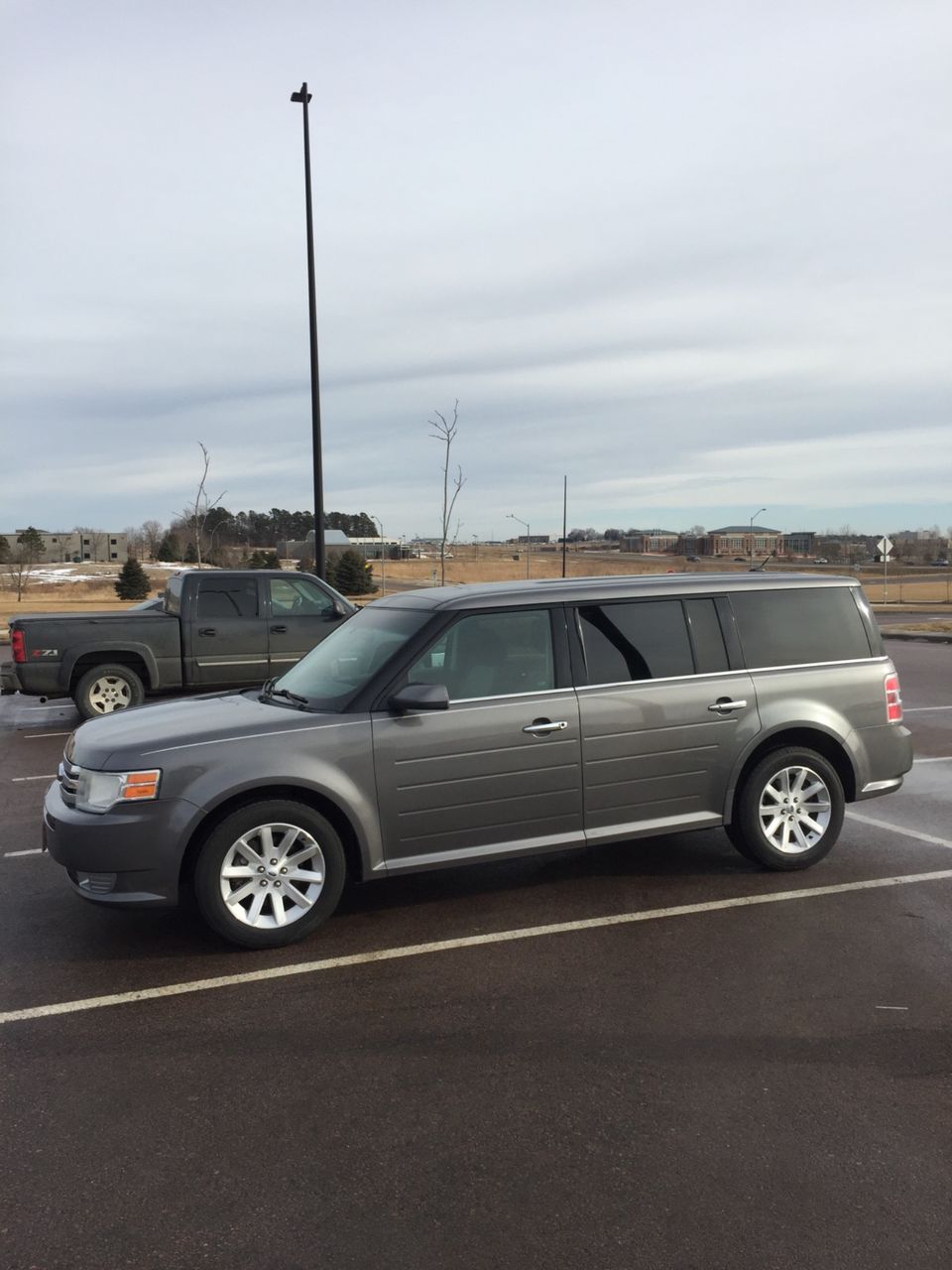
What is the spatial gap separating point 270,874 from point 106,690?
793 cm

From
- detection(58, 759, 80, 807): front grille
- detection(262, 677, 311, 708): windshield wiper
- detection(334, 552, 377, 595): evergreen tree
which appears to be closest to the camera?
detection(58, 759, 80, 807): front grille

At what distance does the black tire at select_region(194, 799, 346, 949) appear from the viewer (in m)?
4.86

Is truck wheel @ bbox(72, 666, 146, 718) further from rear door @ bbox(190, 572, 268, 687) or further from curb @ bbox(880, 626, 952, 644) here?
curb @ bbox(880, 626, 952, 644)

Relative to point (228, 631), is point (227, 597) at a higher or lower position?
higher

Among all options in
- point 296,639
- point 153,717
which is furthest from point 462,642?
point 296,639

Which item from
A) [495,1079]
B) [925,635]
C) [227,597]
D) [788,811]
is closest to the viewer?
[495,1079]

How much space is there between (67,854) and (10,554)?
67.4 meters

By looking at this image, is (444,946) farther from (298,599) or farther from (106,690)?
(298,599)

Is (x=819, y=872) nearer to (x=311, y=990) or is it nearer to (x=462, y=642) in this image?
(x=462, y=642)

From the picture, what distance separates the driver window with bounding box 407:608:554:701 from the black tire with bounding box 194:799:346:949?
0.97m

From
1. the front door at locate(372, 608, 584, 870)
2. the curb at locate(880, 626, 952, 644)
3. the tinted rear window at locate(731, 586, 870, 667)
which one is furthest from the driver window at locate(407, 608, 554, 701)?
the curb at locate(880, 626, 952, 644)

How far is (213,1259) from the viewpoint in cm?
276

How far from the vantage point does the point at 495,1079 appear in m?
3.73

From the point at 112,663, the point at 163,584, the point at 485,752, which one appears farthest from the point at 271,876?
the point at 163,584
